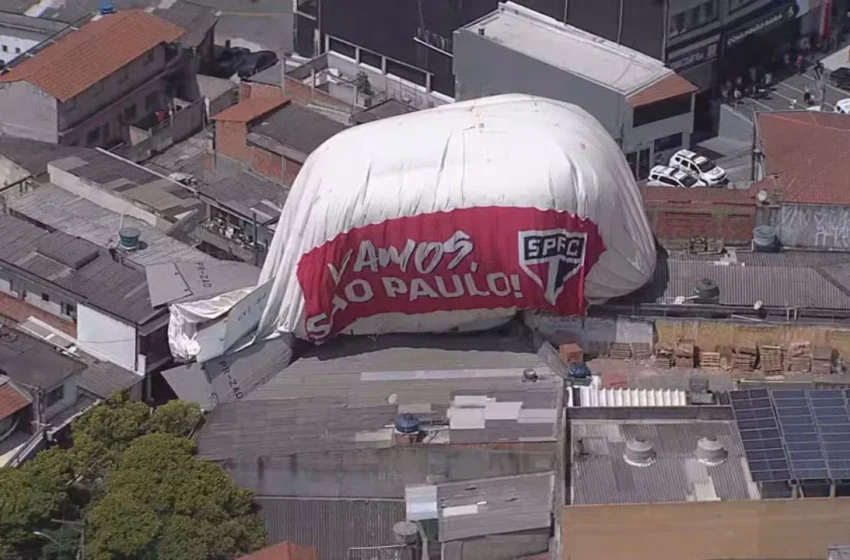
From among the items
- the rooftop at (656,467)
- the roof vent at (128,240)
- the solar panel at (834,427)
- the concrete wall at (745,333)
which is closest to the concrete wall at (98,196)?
the roof vent at (128,240)

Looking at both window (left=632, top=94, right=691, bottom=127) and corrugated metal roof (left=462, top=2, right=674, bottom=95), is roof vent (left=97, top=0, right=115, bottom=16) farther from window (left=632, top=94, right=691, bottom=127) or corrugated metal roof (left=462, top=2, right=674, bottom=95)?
window (left=632, top=94, right=691, bottom=127)

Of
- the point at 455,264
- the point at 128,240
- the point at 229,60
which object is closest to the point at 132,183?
the point at 128,240

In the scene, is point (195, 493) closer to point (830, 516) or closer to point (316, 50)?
point (830, 516)

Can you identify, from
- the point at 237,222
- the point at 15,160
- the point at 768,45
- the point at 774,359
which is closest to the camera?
the point at 774,359

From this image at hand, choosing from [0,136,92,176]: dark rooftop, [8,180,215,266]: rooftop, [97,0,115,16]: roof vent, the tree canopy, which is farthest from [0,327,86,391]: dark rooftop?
[97,0,115,16]: roof vent

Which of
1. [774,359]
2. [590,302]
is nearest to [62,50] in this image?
[590,302]

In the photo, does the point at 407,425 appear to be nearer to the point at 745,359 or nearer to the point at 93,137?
the point at 745,359

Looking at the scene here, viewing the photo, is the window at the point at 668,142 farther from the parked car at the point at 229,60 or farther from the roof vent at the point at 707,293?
the parked car at the point at 229,60
